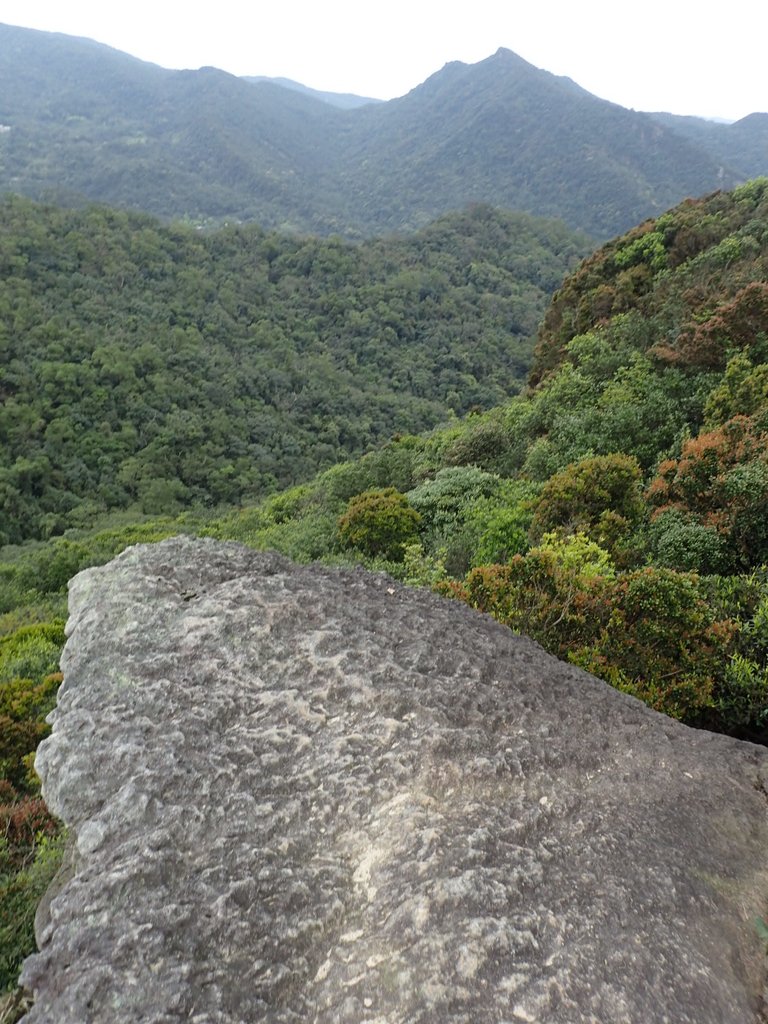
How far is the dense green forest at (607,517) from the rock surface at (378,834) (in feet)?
5.72

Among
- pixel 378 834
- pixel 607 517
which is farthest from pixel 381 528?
pixel 378 834

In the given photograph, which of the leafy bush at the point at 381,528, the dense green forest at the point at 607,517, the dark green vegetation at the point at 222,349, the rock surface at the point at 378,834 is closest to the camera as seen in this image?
the rock surface at the point at 378,834

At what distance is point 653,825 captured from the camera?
3279 millimetres

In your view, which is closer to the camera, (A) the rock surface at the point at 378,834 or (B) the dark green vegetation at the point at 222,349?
(A) the rock surface at the point at 378,834

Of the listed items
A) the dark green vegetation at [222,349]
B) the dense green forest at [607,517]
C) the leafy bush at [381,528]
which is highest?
the dense green forest at [607,517]

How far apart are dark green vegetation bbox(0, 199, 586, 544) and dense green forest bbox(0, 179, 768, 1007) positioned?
18340 mm

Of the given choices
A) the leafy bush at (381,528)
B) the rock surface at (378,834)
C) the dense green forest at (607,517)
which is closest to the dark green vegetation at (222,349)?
the dense green forest at (607,517)

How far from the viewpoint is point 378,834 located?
10.6 ft

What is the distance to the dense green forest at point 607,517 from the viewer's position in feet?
19.6

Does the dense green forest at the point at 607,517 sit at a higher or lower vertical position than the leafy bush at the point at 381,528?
higher

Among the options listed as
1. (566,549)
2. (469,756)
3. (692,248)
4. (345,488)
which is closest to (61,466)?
(345,488)

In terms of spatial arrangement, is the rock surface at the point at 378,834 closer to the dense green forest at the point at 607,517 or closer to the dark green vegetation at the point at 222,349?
the dense green forest at the point at 607,517

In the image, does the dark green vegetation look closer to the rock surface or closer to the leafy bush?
the leafy bush

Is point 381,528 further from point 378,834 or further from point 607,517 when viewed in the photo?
point 378,834
